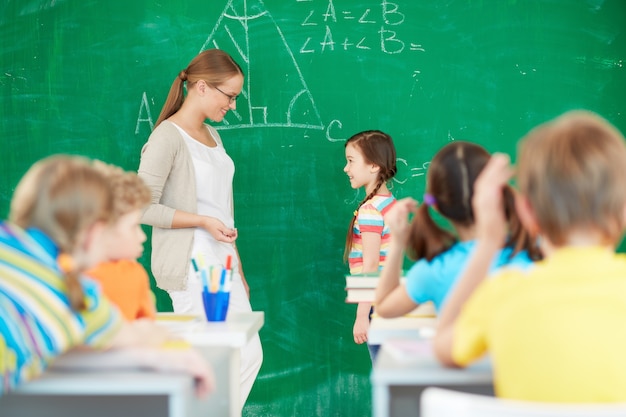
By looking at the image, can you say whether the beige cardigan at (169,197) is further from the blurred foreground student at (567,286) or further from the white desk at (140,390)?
the blurred foreground student at (567,286)

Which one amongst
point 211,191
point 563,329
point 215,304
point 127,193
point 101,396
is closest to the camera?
point 563,329

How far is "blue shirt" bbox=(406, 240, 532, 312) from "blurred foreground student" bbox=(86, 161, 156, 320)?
0.65 meters

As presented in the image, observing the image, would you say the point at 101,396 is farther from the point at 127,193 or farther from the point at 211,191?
the point at 211,191

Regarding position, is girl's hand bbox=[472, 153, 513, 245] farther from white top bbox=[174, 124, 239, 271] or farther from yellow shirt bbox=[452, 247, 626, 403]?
white top bbox=[174, 124, 239, 271]

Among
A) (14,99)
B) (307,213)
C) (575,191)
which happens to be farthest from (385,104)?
(575,191)

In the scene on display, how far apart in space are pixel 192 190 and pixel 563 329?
2.13 meters

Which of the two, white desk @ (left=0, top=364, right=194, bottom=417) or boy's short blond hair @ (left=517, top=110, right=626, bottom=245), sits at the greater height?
boy's short blond hair @ (left=517, top=110, right=626, bottom=245)

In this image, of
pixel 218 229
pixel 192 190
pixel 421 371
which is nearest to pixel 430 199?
pixel 421 371

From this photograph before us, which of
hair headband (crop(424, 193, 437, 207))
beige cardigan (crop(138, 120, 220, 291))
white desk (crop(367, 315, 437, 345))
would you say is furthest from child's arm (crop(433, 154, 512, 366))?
beige cardigan (crop(138, 120, 220, 291))

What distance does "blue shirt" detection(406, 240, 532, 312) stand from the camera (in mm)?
1952

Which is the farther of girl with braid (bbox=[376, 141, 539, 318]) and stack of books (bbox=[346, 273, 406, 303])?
stack of books (bbox=[346, 273, 406, 303])

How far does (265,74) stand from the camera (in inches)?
152

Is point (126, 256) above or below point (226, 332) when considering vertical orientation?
above

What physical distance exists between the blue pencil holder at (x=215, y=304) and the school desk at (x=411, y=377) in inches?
21.0
